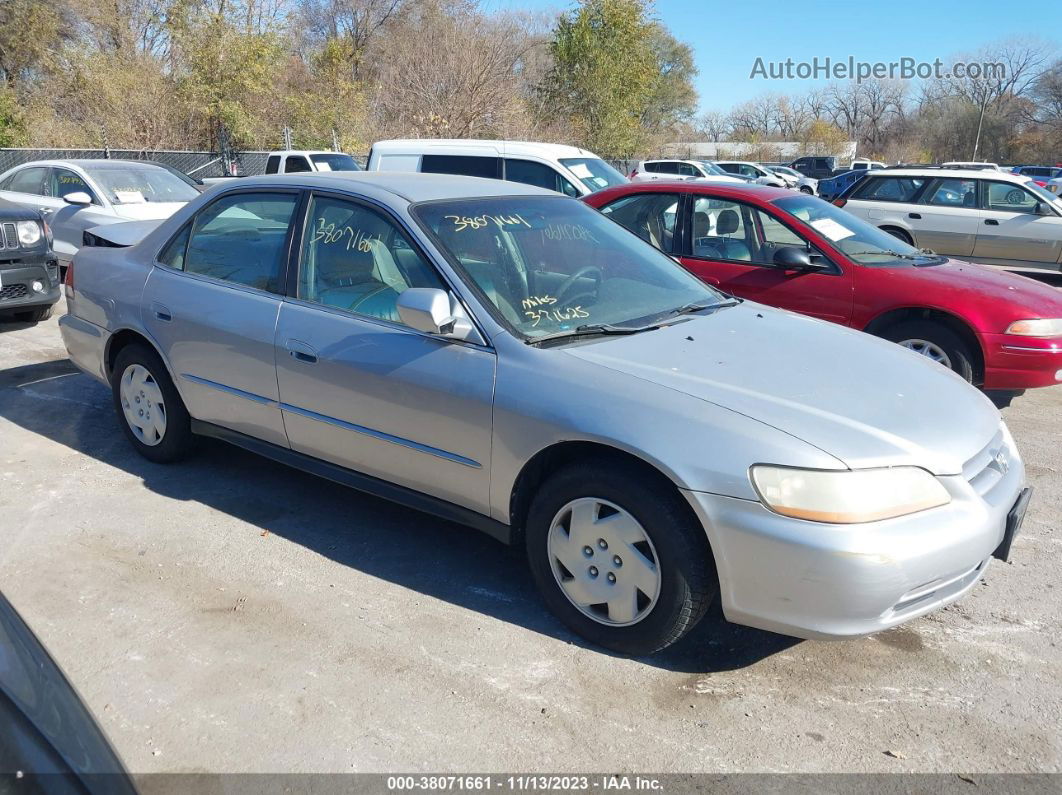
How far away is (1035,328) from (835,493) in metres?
3.99

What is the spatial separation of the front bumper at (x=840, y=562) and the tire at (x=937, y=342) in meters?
3.39

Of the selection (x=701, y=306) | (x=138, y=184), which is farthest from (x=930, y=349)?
(x=138, y=184)

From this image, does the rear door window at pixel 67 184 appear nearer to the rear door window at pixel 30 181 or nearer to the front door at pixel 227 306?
the rear door window at pixel 30 181

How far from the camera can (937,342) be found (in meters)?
6.10

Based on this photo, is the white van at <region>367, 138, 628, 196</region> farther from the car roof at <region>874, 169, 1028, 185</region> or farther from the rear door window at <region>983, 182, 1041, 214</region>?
the rear door window at <region>983, 182, 1041, 214</region>

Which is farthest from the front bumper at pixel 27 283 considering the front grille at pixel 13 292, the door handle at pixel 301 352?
the door handle at pixel 301 352

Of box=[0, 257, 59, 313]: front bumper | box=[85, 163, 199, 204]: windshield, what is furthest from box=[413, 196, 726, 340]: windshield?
box=[85, 163, 199, 204]: windshield

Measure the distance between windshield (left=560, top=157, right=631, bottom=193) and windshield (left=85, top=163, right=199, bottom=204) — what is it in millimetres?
4661

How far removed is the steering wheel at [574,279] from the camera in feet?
12.4

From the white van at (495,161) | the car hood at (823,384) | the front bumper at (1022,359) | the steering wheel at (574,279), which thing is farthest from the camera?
the white van at (495,161)

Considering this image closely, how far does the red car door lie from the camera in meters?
6.25

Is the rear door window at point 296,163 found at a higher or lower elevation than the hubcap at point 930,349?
higher

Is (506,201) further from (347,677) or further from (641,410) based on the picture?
(347,677)

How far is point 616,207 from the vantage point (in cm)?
710
